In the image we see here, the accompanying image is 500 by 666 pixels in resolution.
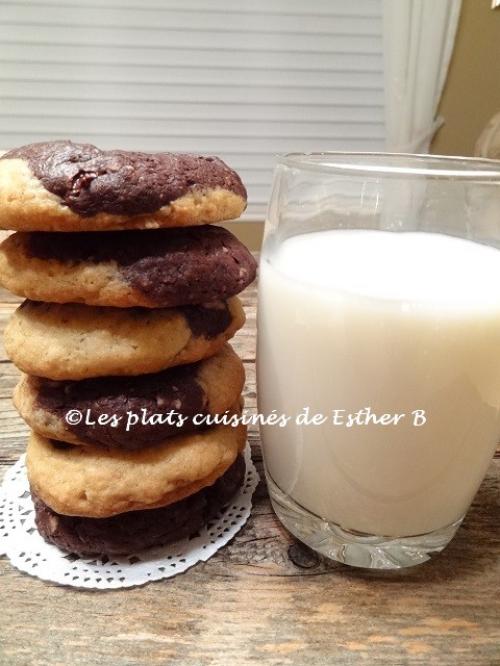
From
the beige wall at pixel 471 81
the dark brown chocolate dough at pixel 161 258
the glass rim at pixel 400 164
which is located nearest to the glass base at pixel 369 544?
the dark brown chocolate dough at pixel 161 258

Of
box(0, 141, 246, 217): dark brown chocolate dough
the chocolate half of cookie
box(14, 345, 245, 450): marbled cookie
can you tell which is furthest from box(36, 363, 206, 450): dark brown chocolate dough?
box(0, 141, 246, 217): dark brown chocolate dough

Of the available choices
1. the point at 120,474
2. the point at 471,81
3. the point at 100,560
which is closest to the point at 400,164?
the point at 120,474

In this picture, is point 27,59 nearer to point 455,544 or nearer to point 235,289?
point 235,289

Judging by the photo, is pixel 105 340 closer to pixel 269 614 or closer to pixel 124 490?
pixel 124 490

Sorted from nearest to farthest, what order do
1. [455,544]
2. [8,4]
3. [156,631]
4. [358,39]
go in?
[156,631]
[455,544]
[8,4]
[358,39]

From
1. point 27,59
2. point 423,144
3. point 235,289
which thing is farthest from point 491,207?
point 27,59

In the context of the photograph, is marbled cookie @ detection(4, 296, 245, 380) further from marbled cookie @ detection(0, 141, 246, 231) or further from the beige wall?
the beige wall
